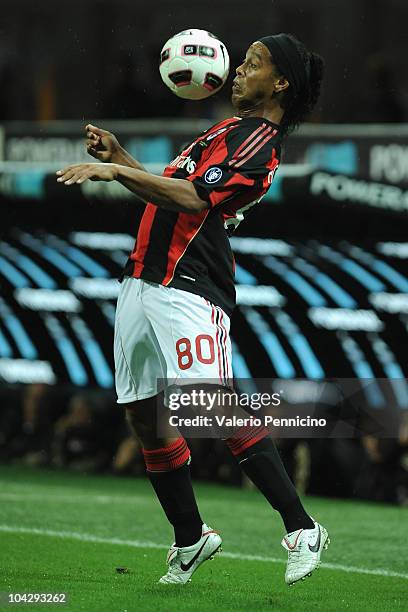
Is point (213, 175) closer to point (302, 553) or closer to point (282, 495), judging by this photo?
point (282, 495)

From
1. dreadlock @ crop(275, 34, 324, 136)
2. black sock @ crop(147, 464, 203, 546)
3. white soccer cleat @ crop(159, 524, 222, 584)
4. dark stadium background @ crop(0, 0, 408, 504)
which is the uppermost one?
dreadlock @ crop(275, 34, 324, 136)

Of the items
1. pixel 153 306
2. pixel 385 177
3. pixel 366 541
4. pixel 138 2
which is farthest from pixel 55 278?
pixel 138 2

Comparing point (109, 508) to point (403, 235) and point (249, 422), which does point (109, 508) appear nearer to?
point (403, 235)

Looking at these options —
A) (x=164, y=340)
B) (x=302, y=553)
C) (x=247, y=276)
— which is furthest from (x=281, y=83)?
(x=247, y=276)

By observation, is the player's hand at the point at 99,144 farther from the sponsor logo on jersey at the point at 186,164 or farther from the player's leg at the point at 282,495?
the player's leg at the point at 282,495

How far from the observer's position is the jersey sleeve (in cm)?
578

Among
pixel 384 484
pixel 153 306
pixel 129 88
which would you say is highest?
pixel 153 306

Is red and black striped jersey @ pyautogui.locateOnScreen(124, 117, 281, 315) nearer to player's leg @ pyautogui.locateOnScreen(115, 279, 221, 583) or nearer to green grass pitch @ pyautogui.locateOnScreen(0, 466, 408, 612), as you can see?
player's leg @ pyautogui.locateOnScreen(115, 279, 221, 583)

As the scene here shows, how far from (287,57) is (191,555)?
2.18m

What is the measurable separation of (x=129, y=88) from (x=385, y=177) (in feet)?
14.6

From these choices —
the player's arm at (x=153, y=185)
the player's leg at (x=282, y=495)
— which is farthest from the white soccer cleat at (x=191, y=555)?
the player's arm at (x=153, y=185)

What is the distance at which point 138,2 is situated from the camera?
22156mm

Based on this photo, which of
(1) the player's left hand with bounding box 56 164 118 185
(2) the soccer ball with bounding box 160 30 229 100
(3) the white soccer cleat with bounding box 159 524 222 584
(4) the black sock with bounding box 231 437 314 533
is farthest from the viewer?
(2) the soccer ball with bounding box 160 30 229 100

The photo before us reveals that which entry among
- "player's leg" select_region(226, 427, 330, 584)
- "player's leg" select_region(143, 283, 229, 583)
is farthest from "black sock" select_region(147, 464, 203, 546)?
"player's leg" select_region(143, 283, 229, 583)
